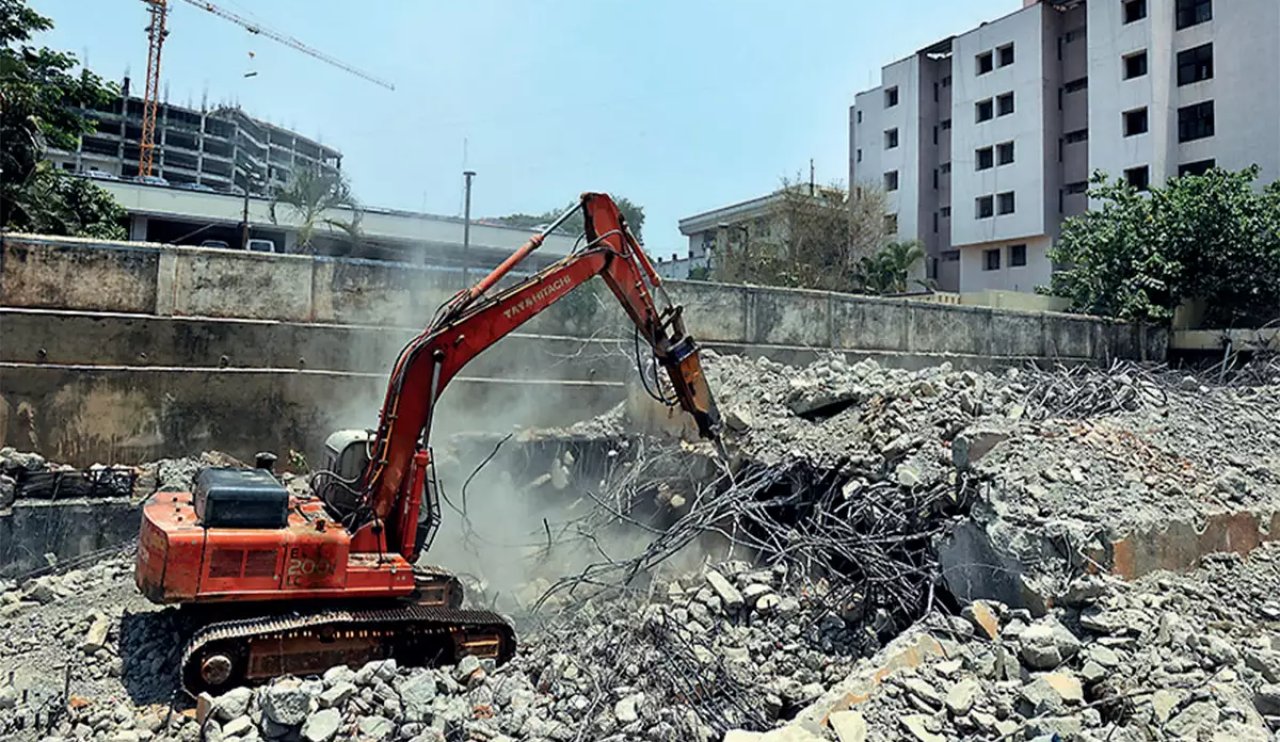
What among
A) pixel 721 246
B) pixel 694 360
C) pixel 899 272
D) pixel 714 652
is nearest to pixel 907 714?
pixel 714 652

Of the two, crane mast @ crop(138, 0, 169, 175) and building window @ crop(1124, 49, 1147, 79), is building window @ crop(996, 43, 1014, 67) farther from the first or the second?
crane mast @ crop(138, 0, 169, 175)

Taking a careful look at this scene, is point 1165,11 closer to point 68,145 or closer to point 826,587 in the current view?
point 826,587

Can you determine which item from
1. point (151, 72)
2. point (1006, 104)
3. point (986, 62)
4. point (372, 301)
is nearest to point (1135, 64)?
point (1006, 104)

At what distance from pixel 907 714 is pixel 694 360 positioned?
13.0ft

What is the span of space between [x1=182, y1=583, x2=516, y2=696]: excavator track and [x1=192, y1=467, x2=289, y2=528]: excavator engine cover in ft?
2.07

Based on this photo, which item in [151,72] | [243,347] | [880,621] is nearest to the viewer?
[880,621]

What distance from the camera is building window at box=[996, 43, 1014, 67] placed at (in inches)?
1136

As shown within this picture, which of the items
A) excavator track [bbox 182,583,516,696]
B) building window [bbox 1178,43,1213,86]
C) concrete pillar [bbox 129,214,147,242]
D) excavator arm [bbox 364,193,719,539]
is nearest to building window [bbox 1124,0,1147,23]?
building window [bbox 1178,43,1213,86]

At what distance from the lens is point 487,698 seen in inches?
195

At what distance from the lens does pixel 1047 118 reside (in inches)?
1094

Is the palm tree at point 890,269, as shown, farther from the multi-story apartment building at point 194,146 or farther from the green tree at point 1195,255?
the multi-story apartment building at point 194,146

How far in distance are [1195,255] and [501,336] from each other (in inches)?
688

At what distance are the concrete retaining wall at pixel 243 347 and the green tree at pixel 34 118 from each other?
3.33 meters

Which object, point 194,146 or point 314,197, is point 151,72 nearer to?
point 194,146
